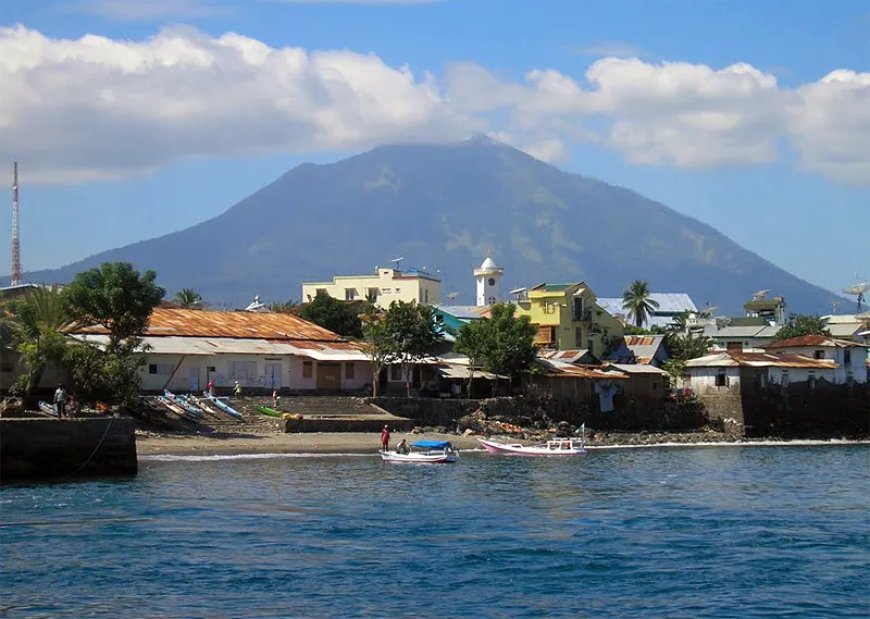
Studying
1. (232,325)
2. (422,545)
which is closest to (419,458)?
(422,545)

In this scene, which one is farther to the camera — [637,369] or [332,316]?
[332,316]

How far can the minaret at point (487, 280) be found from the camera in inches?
5187

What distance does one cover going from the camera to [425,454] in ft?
173

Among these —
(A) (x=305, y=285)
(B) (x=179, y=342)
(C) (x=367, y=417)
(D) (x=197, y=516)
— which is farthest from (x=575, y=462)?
(A) (x=305, y=285)

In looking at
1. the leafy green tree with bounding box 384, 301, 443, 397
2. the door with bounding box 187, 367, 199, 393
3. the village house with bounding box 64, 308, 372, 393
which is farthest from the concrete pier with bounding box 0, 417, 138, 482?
the leafy green tree with bounding box 384, 301, 443, 397

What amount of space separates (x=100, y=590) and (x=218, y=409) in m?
33.5

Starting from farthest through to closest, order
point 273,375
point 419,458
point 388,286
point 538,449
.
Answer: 1. point 388,286
2. point 273,375
3. point 538,449
4. point 419,458

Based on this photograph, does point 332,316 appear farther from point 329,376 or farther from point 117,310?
point 117,310

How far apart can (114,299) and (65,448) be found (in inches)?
580

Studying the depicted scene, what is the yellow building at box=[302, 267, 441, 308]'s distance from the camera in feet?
387

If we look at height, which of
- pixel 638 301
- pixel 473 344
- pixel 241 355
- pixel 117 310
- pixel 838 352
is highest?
pixel 638 301

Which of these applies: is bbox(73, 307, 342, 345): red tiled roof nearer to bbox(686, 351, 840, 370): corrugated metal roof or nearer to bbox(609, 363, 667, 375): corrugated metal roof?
bbox(609, 363, 667, 375): corrugated metal roof

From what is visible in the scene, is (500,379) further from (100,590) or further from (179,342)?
(100,590)

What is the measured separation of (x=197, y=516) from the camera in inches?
1345
